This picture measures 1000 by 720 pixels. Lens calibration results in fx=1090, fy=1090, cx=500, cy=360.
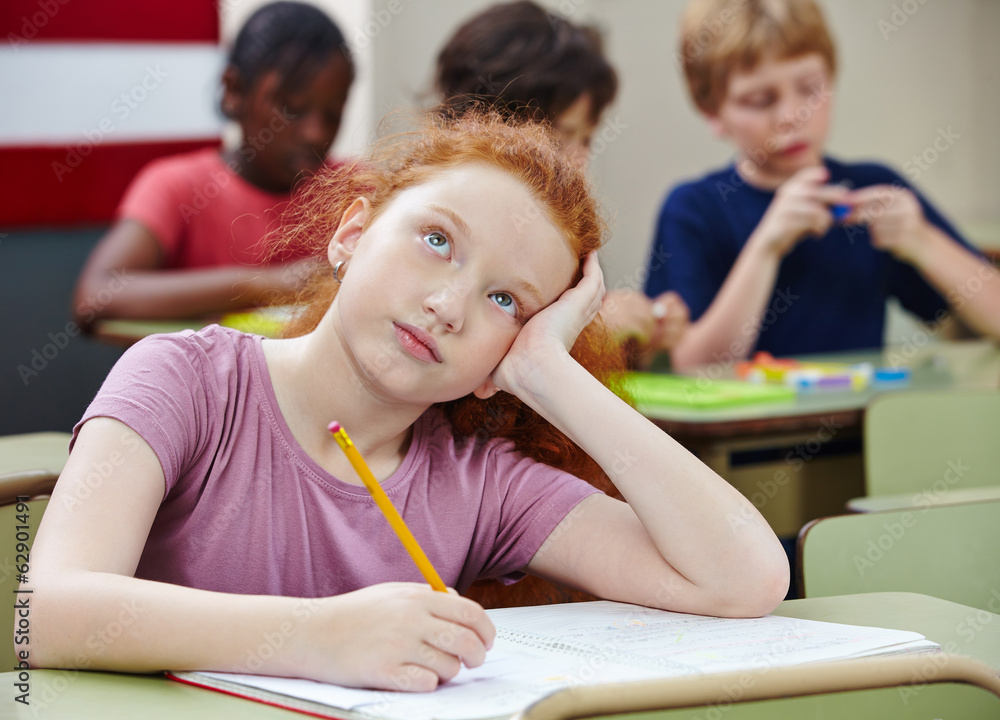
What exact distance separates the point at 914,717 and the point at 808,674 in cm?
10

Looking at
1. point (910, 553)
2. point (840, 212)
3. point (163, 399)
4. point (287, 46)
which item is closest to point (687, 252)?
point (840, 212)

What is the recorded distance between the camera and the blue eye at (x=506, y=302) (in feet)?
3.55

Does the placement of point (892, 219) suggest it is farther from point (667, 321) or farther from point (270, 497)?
point (270, 497)

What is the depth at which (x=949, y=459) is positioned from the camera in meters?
1.90

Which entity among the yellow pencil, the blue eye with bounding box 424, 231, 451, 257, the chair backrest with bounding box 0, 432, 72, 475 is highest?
the blue eye with bounding box 424, 231, 451, 257

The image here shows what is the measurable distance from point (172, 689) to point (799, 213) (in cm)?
222

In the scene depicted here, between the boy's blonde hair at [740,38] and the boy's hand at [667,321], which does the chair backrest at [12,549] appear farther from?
the boy's blonde hair at [740,38]

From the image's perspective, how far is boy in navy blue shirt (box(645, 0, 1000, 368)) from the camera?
9.06 feet

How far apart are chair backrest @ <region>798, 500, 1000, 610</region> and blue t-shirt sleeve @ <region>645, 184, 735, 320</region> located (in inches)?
62.0

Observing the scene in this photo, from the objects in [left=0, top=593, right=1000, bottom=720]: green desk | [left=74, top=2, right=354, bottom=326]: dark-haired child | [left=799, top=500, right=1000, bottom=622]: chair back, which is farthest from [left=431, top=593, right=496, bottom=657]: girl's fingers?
[left=74, top=2, right=354, bottom=326]: dark-haired child

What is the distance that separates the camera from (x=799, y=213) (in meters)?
2.71

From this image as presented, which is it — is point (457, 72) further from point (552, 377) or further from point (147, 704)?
point (147, 704)

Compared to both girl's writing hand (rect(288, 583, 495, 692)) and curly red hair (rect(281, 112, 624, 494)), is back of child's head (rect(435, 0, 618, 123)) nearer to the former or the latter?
curly red hair (rect(281, 112, 624, 494))

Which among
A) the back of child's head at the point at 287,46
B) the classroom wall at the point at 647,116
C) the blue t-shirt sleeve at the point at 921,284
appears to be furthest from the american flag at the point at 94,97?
the blue t-shirt sleeve at the point at 921,284
